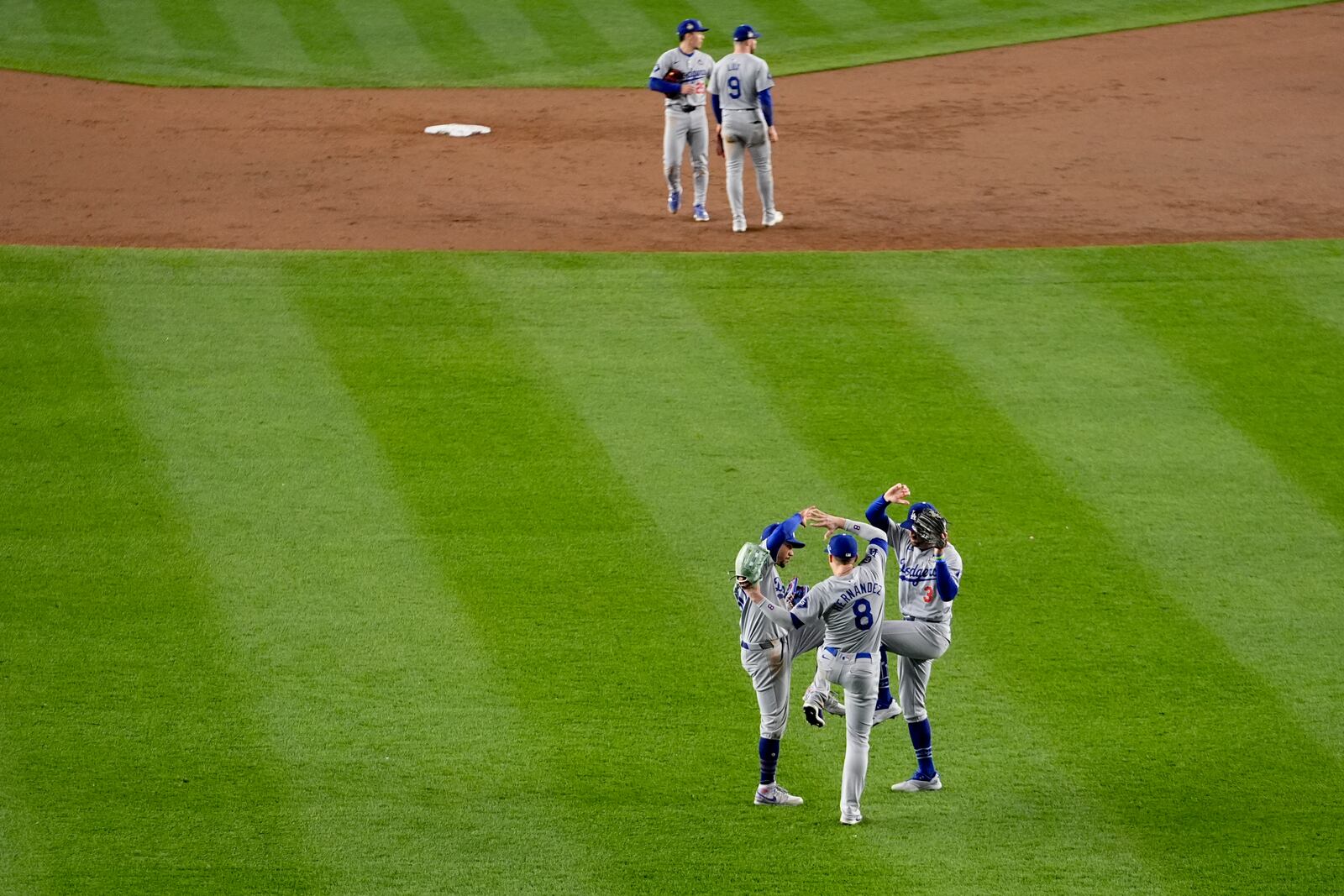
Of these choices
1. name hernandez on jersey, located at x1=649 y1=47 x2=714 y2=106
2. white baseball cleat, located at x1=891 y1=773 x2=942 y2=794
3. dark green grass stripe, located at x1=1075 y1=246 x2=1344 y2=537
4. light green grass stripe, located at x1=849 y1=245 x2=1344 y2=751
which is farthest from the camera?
name hernandez on jersey, located at x1=649 y1=47 x2=714 y2=106

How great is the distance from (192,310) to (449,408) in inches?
116

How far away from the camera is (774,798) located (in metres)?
7.61

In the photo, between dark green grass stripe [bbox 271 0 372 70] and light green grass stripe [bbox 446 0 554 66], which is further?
dark green grass stripe [bbox 271 0 372 70]

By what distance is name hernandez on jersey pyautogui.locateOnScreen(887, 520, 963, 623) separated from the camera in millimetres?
7605

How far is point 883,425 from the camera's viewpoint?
11.5 m

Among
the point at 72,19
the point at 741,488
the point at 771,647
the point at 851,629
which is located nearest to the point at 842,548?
the point at 851,629

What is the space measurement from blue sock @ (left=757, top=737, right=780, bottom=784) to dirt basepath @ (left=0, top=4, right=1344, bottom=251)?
7745 mm

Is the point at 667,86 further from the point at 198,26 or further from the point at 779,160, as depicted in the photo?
the point at 198,26

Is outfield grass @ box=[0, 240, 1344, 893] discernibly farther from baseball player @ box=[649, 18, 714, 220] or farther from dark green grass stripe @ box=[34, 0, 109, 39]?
Answer: dark green grass stripe @ box=[34, 0, 109, 39]

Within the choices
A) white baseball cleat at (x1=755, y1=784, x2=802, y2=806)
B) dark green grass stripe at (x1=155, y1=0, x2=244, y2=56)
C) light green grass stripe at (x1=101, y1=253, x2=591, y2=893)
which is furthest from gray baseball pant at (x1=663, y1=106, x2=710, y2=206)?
dark green grass stripe at (x1=155, y1=0, x2=244, y2=56)

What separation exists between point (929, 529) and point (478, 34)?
53.8ft

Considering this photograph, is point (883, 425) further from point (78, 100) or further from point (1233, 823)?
point (78, 100)

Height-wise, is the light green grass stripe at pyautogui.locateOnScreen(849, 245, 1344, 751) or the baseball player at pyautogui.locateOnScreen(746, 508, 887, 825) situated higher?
the baseball player at pyautogui.locateOnScreen(746, 508, 887, 825)

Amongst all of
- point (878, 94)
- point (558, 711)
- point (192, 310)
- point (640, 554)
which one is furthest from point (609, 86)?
point (558, 711)
